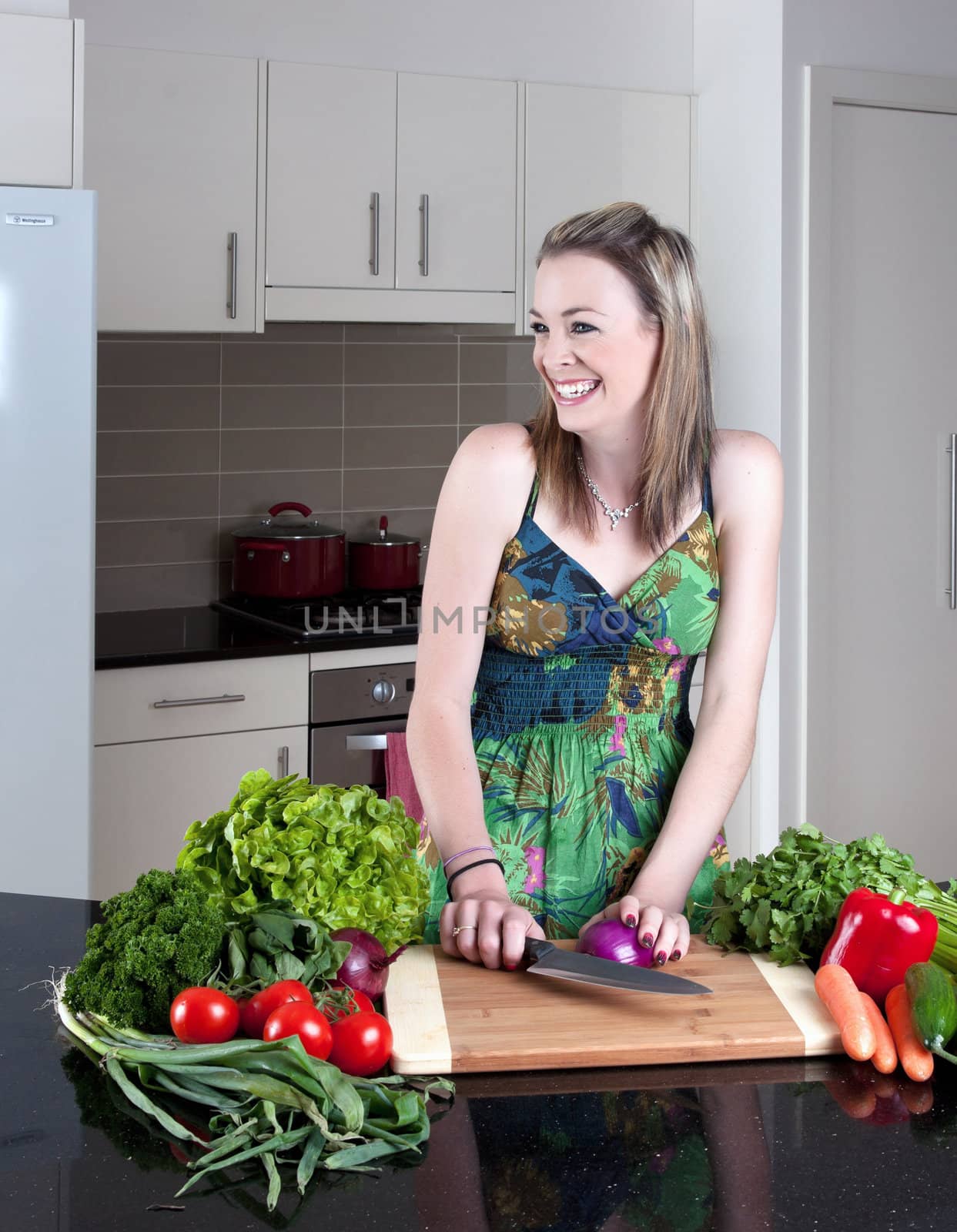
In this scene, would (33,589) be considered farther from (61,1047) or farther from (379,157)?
(61,1047)

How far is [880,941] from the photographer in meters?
1.15

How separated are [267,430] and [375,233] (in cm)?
65

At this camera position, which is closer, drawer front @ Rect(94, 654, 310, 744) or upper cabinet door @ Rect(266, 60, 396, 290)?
drawer front @ Rect(94, 654, 310, 744)

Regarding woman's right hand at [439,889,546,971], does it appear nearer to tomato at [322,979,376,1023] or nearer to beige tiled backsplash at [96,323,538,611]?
tomato at [322,979,376,1023]

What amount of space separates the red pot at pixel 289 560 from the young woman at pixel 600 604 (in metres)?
1.73

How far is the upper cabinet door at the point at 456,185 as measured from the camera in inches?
126

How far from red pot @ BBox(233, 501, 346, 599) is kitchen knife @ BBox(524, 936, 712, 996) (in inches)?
89.1

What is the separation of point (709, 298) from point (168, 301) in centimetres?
134

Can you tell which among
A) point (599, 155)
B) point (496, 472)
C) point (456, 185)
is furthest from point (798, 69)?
point (496, 472)

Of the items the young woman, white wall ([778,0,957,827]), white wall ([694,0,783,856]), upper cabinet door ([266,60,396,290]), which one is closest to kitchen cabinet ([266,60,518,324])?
upper cabinet door ([266,60,396,290])

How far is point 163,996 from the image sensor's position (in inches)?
40.2

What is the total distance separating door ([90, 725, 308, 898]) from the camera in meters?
2.92

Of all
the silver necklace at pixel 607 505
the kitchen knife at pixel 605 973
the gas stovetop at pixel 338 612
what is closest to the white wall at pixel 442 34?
the gas stovetop at pixel 338 612

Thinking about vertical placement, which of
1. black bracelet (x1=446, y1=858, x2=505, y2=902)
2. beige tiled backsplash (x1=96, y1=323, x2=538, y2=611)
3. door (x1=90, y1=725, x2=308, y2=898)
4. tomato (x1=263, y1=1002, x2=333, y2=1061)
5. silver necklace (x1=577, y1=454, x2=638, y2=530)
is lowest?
door (x1=90, y1=725, x2=308, y2=898)
